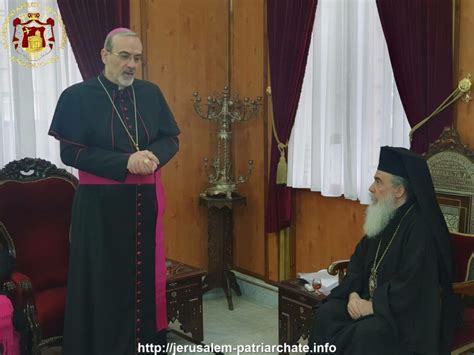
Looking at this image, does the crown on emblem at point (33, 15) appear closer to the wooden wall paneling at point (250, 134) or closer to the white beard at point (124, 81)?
the white beard at point (124, 81)

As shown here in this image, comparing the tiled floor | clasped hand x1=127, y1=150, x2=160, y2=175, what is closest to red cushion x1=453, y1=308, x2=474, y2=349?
the tiled floor

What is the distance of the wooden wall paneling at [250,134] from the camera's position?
446 centimetres

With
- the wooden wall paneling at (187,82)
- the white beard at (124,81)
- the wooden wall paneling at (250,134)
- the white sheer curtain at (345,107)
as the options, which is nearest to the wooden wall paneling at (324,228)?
the white sheer curtain at (345,107)

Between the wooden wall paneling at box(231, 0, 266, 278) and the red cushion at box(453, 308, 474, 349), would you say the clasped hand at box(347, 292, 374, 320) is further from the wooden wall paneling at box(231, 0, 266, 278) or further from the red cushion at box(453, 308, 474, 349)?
the wooden wall paneling at box(231, 0, 266, 278)

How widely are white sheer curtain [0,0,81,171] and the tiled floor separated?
130 cm

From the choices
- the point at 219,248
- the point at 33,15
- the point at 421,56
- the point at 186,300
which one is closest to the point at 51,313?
the point at 186,300

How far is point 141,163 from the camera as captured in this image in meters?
2.66

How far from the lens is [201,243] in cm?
475

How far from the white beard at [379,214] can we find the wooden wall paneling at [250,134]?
180 cm

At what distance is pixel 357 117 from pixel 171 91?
150cm

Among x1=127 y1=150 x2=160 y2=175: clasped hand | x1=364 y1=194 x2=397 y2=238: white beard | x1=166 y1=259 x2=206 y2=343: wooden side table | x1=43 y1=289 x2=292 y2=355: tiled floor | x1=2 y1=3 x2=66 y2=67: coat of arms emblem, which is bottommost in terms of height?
x1=43 y1=289 x2=292 y2=355: tiled floor

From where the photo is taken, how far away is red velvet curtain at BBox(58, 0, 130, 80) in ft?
12.4

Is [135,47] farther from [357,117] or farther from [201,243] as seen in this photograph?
[201,243]

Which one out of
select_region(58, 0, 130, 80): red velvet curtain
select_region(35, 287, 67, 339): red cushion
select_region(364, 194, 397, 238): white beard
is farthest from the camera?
select_region(58, 0, 130, 80): red velvet curtain
